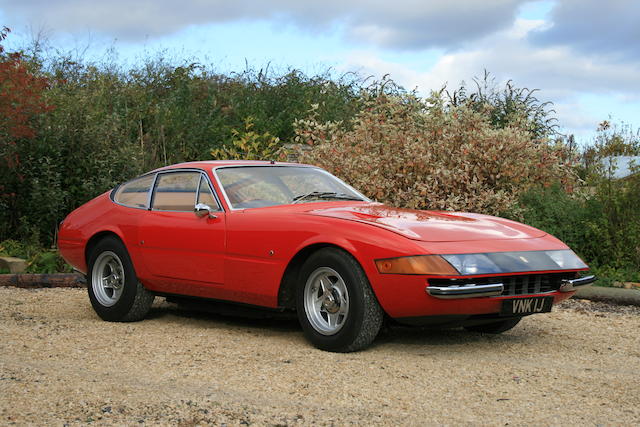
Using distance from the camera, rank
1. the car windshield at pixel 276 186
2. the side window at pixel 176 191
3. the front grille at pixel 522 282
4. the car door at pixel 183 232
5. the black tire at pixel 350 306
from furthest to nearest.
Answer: the side window at pixel 176 191
the car windshield at pixel 276 186
the car door at pixel 183 232
the black tire at pixel 350 306
the front grille at pixel 522 282

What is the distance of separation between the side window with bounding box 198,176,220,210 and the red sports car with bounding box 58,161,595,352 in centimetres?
1

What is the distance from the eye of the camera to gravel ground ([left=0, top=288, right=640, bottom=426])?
14.0ft

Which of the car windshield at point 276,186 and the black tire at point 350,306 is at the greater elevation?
the car windshield at point 276,186

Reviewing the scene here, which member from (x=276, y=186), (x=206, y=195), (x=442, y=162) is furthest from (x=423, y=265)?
(x=442, y=162)

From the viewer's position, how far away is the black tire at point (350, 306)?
549 centimetres

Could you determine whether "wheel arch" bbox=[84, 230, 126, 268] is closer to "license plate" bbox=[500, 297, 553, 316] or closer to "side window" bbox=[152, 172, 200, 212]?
"side window" bbox=[152, 172, 200, 212]

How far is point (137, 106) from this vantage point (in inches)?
612

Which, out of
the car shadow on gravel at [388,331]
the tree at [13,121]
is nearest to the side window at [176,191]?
the car shadow on gravel at [388,331]

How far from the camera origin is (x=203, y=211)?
6562mm

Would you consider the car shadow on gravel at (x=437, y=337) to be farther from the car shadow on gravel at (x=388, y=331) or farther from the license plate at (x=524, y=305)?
the license plate at (x=524, y=305)

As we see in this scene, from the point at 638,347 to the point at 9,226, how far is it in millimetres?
8546

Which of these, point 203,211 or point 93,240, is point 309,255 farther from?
point 93,240

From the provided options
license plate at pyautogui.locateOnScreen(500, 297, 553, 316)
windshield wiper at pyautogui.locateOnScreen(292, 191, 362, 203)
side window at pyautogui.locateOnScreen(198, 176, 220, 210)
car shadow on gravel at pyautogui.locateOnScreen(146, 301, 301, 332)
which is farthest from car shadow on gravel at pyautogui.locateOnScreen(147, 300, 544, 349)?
windshield wiper at pyautogui.locateOnScreen(292, 191, 362, 203)

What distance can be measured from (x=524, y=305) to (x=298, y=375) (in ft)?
5.50
